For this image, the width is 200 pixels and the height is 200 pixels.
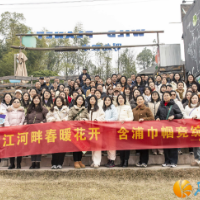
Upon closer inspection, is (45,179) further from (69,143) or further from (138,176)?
(138,176)

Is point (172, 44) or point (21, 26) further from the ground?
point (21, 26)

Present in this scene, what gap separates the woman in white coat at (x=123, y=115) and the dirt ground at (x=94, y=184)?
363mm

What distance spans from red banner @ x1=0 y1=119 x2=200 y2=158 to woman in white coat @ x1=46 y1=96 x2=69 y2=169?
0.16 meters

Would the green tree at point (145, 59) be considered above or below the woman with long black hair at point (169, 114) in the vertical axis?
above

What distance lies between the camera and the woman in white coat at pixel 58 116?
5.31m

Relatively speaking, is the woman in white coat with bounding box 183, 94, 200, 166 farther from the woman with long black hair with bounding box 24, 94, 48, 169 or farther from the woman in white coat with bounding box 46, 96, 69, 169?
the woman with long black hair with bounding box 24, 94, 48, 169

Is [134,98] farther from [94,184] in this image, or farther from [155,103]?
[94,184]

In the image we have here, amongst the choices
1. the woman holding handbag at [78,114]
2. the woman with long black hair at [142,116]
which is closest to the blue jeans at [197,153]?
the woman with long black hair at [142,116]

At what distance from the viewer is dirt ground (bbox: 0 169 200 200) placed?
404 centimetres

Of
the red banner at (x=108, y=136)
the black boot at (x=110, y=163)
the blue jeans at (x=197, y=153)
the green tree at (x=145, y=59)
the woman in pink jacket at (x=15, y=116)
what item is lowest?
the black boot at (x=110, y=163)

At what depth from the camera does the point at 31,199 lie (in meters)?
3.94

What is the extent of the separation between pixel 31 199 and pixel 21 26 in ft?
118

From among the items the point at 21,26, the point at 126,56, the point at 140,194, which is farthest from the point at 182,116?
the point at 21,26

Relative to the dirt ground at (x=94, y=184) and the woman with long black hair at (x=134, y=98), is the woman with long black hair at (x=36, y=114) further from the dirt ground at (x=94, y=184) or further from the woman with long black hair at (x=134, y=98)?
the woman with long black hair at (x=134, y=98)
